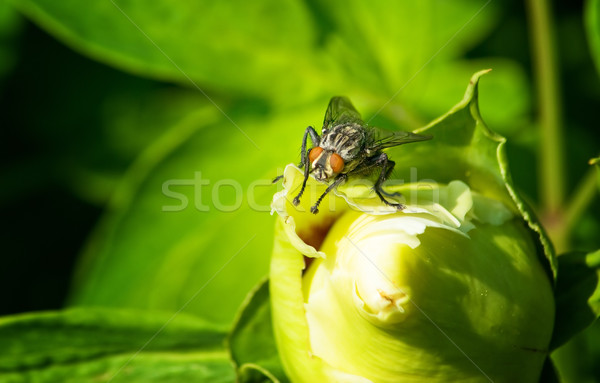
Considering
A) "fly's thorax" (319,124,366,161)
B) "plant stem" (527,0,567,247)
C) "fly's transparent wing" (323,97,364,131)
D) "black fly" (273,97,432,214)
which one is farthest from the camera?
"plant stem" (527,0,567,247)

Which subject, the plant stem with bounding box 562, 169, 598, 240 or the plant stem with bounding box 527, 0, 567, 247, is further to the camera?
the plant stem with bounding box 527, 0, 567, 247

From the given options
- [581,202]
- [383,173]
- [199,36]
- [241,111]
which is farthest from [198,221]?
[581,202]

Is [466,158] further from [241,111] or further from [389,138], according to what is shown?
[241,111]

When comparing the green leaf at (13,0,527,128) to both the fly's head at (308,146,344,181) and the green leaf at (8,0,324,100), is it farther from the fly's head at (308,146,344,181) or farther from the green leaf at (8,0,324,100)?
the fly's head at (308,146,344,181)

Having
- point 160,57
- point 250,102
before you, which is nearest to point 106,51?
point 160,57

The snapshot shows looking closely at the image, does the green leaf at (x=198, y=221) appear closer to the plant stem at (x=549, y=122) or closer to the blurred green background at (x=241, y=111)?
the blurred green background at (x=241, y=111)

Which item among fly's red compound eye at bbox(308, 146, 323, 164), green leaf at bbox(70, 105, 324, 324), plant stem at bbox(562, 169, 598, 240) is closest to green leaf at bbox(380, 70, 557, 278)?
fly's red compound eye at bbox(308, 146, 323, 164)

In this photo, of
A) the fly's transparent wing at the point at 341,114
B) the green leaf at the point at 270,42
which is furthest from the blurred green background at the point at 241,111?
the fly's transparent wing at the point at 341,114
